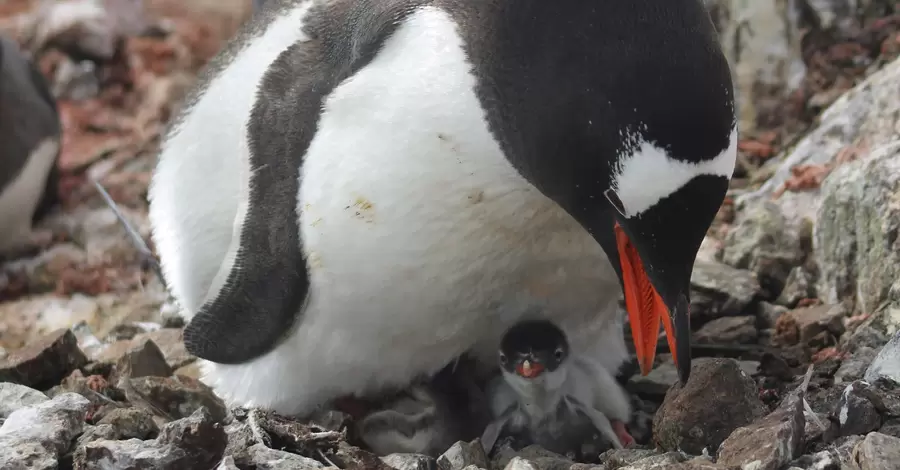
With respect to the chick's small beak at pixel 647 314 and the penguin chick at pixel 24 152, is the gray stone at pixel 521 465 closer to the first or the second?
the chick's small beak at pixel 647 314

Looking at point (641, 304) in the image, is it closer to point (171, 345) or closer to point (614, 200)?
point (614, 200)

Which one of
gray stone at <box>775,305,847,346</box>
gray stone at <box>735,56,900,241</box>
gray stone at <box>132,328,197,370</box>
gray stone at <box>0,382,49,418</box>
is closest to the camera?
gray stone at <box>0,382,49,418</box>

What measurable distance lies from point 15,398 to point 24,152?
97.1 inches

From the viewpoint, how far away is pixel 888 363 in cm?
199

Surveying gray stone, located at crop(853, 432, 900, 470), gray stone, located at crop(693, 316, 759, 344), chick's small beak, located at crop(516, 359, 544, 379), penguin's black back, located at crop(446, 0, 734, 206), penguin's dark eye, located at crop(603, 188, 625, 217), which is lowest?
gray stone, located at crop(693, 316, 759, 344)

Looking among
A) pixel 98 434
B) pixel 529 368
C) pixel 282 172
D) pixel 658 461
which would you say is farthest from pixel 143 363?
pixel 658 461

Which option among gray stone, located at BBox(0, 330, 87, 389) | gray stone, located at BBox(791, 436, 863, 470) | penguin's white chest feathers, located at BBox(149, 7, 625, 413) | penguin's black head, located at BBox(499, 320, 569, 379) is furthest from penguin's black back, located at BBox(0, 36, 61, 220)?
gray stone, located at BBox(791, 436, 863, 470)

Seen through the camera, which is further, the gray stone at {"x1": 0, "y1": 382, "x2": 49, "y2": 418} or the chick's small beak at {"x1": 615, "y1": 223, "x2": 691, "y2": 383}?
the gray stone at {"x1": 0, "y1": 382, "x2": 49, "y2": 418}

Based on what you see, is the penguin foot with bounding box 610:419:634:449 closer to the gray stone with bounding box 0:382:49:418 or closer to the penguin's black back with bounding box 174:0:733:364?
the penguin's black back with bounding box 174:0:733:364

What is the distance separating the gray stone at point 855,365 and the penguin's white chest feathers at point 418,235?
1.53 feet

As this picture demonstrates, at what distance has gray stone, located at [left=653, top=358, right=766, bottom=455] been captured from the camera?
6.48 feet

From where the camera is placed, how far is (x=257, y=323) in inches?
90.5

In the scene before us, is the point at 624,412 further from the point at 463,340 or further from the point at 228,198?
the point at 228,198

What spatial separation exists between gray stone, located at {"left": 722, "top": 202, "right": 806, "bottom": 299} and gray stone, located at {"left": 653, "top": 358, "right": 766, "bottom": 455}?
2.88 feet
